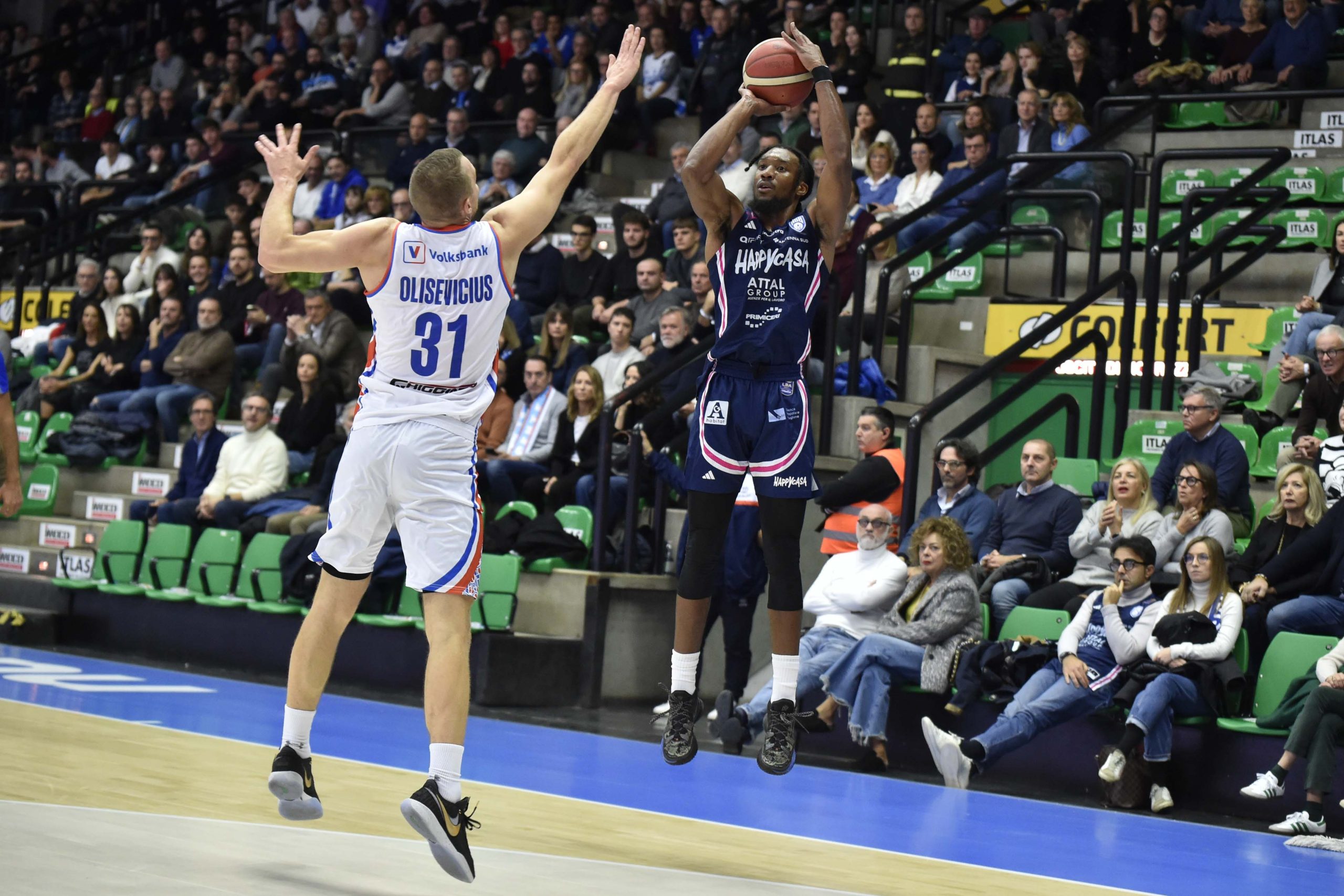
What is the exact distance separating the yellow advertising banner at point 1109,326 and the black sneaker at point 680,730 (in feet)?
17.0

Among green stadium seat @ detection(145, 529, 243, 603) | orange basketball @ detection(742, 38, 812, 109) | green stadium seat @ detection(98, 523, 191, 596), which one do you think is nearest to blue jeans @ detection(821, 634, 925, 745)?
orange basketball @ detection(742, 38, 812, 109)

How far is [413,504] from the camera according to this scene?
4.55 metres

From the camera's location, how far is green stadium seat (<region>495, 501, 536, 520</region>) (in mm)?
9750

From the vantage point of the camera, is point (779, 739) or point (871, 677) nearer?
point (779, 739)

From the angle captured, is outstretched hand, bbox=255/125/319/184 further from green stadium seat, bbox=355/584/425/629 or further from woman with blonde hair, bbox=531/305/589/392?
woman with blonde hair, bbox=531/305/589/392

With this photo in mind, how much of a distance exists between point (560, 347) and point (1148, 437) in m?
3.84

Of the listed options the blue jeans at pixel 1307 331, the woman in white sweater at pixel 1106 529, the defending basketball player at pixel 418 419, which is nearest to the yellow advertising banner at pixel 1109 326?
the blue jeans at pixel 1307 331

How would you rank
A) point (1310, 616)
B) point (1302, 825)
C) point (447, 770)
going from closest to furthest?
point (447, 770)
point (1302, 825)
point (1310, 616)

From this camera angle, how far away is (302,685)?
465cm

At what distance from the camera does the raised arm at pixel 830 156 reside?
201 inches

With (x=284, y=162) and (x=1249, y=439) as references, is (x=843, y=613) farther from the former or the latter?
(x=284, y=162)

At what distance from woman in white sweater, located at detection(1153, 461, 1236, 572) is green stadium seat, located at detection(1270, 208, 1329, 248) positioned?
10.8 ft

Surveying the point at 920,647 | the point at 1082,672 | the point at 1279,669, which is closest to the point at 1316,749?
the point at 1279,669

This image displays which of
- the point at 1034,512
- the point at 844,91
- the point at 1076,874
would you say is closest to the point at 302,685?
the point at 1076,874
